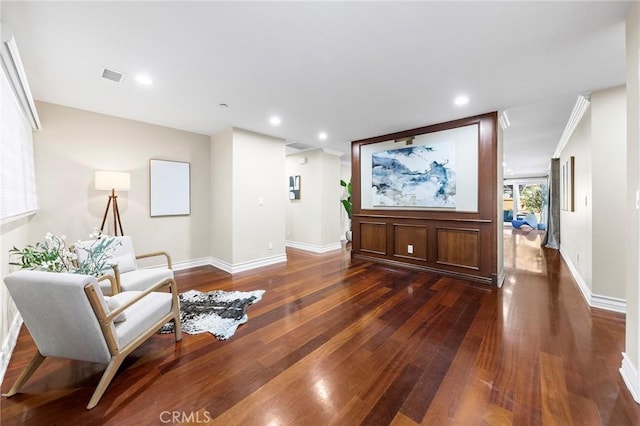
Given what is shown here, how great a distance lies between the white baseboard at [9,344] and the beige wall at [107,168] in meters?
1.21

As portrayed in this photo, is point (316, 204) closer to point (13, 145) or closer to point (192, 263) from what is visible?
point (192, 263)

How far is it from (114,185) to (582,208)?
6614 millimetres

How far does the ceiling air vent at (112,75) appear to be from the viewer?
2404 millimetres

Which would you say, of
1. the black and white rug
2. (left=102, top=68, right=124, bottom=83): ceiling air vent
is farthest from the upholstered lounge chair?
(left=102, top=68, right=124, bottom=83): ceiling air vent

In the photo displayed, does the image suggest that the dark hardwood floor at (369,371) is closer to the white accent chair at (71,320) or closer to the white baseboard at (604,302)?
the white baseboard at (604,302)

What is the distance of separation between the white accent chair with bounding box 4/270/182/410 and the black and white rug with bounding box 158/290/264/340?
0.72 metres

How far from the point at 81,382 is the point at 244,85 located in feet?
9.46

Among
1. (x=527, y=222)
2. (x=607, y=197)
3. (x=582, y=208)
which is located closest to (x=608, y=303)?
(x=607, y=197)

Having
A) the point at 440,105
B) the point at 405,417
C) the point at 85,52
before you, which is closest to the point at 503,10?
the point at 440,105

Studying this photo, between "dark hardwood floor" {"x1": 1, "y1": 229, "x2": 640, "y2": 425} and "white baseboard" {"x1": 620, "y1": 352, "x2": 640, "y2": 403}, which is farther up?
"white baseboard" {"x1": 620, "y1": 352, "x2": 640, "y2": 403}

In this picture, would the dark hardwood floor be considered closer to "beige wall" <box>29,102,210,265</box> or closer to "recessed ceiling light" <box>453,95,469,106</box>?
"beige wall" <box>29,102,210,265</box>

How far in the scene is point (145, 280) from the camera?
102 inches

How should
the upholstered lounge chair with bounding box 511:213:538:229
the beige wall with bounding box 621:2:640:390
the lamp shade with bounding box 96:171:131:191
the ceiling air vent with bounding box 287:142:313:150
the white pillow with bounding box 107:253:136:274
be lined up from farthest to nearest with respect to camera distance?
the upholstered lounge chair with bounding box 511:213:538:229, the ceiling air vent with bounding box 287:142:313:150, the lamp shade with bounding box 96:171:131:191, the white pillow with bounding box 107:253:136:274, the beige wall with bounding box 621:2:640:390

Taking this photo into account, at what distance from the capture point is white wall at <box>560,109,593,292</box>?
3094mm
